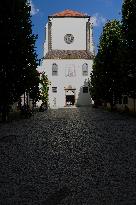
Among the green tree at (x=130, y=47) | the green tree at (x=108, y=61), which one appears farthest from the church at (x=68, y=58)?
the green tree at (x=130, y=47)

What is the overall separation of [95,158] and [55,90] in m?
64.1

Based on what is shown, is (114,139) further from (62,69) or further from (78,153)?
(62,69)

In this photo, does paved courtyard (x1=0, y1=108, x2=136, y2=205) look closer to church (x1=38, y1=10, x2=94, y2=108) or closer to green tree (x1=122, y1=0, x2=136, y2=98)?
green tree (x1=122, y1=0, x2=136, y2=98)

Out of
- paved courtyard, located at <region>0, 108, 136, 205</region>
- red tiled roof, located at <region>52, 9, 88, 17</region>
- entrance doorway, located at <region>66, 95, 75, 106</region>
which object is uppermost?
red tiled roof, located at <region>52, 9, 88, 17</region>

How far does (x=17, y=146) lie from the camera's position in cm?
1452

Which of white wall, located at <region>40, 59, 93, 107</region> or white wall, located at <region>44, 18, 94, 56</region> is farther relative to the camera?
white wall, located at <region>44, 18, 94, 56</region>

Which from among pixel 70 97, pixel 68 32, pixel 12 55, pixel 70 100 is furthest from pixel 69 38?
pixel 12 55

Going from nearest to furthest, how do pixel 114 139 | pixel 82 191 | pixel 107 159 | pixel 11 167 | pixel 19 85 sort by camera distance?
pixel 82 191, pixel 11 167, pixel 107 159, pixel 114 139, pixel 19 85

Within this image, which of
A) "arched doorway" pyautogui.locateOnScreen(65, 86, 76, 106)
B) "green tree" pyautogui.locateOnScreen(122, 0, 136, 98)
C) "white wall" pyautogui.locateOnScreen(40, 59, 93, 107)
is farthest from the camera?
"arched doorway" pyautogui.locateOnScreen(65, 86, 76, 106)

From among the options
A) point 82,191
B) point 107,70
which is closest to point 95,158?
point 82,191

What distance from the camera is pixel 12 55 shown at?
27219mm

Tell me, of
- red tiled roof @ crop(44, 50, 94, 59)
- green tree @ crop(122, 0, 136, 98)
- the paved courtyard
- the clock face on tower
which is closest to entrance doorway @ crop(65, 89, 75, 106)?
red tiled roof @ crop(44, 50, 94, 59)

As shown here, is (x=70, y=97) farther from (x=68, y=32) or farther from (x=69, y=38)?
(x=68, y=32)

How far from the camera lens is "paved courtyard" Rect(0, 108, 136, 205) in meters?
7.86
